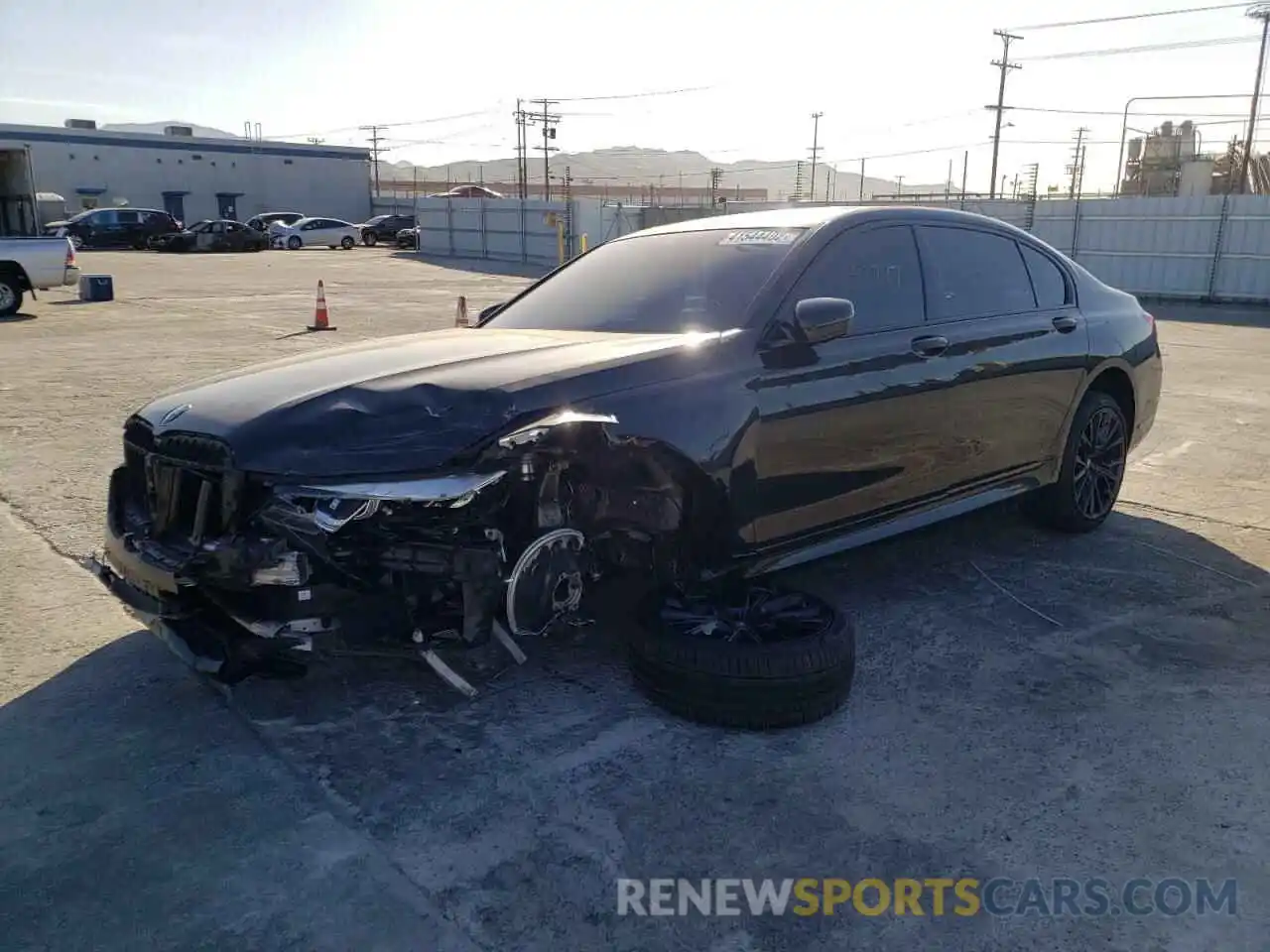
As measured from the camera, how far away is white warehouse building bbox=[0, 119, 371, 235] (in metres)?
53.4

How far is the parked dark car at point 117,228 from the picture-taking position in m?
39.9

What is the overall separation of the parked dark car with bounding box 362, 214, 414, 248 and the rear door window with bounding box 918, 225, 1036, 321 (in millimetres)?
44391

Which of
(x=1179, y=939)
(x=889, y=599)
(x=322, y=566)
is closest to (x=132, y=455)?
(x=322, y=566)

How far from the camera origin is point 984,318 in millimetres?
4836

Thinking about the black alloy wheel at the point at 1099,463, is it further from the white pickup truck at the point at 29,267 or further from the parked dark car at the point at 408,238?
the parked dark car at the point at 408,238

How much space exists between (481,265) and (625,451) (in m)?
32.9

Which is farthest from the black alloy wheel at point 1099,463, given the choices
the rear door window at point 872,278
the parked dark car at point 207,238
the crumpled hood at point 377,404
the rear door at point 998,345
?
the parked dark car at point 207,238

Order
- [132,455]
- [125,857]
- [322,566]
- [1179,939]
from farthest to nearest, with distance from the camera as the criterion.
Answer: [132,455], [322,566], [125,857], [1179,939]

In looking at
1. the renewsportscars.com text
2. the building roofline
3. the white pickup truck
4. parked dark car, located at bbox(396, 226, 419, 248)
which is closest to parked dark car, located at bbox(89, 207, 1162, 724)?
the renewsportscars.com text

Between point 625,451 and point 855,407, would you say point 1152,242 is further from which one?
point 625,451

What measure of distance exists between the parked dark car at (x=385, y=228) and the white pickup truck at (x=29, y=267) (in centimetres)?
3044

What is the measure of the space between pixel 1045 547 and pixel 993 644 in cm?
146

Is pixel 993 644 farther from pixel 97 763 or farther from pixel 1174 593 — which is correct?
pixel 97 763

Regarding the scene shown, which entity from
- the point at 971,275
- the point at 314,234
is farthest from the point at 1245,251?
the point at 314,234
